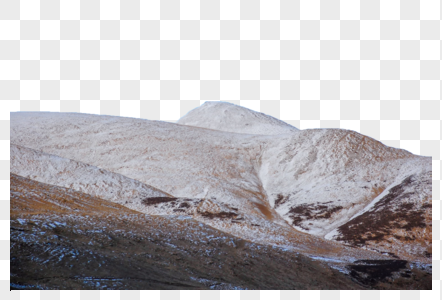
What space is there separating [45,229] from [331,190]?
65.8 ft

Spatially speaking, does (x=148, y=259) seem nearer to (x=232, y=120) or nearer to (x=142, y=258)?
(x=142, y=258)

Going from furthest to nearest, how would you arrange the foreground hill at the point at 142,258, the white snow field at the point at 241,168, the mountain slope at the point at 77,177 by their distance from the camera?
the mountain slope at the point at 77,177
the white snow field at the point at 241,168
the foreground hill at the point at 142,258

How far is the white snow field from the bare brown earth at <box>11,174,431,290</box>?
4.73 m

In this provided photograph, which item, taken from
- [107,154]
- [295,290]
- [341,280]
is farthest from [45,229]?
[107,154]

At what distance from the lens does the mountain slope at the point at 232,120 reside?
186 ft

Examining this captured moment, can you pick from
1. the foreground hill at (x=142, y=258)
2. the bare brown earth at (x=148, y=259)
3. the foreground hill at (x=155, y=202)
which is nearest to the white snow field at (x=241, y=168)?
the foreground hill at (x=155, y=202)

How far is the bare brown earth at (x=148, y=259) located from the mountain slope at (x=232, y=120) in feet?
116

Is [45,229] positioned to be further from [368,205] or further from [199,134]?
[199,134]

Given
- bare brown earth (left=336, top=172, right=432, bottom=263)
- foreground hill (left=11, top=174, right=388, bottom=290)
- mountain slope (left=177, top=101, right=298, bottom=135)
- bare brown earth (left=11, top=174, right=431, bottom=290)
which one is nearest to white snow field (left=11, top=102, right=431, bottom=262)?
bare brown earth (left=336, top=172, right=432, bottom=263)

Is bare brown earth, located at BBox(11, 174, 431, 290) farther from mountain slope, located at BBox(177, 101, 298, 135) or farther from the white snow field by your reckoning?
mountain slope, located at BBox(177, 101, 298, 135)

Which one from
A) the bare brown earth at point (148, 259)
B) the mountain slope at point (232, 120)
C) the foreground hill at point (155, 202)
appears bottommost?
the bare brown earth at point (148, 259)

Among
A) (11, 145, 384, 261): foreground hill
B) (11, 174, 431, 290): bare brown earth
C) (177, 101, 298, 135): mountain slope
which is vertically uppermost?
(177, 101, 298, 135): mountain slope

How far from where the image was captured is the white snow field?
27000 mm

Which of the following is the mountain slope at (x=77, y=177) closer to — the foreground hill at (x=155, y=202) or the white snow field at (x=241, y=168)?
the foreground hill at (x=155, y=202)
